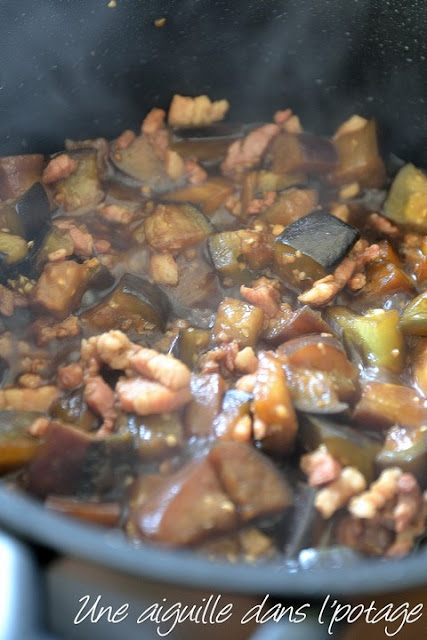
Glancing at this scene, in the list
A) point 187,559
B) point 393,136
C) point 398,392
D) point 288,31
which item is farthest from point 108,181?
point 187,559

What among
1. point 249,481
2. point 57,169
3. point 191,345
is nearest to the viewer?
point 249,481

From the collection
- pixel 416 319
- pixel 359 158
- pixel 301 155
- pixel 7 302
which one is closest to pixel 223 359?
pixel 416 319

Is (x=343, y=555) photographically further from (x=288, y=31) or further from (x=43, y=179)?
(x=288, y=31)

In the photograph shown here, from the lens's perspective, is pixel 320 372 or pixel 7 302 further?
pixel 7 302

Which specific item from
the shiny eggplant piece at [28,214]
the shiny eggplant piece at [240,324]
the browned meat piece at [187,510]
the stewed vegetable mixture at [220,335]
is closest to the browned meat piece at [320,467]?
the stewed vegetable mixture at [220,335]

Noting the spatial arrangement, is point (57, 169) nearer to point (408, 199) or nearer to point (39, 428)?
point (39, 428)

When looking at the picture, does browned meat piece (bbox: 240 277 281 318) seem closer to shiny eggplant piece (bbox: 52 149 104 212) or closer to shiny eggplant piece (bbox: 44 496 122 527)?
shiny eggplant piece (bbox: 52 149 104 212)

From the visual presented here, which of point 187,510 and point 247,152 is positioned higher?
point 247,152
